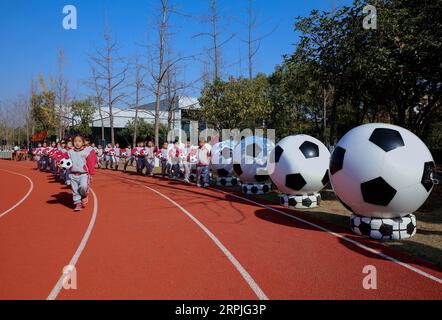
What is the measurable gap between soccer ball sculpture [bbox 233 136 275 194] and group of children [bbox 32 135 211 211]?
2111 mm

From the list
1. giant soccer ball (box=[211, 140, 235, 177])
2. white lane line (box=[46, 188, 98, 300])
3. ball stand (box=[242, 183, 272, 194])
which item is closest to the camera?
white lane line (box=[46, 188, 98, 300])

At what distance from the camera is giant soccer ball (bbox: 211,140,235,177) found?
46.2 ft

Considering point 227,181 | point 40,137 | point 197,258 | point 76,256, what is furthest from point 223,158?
point 40,137

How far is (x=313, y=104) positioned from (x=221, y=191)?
804 inches

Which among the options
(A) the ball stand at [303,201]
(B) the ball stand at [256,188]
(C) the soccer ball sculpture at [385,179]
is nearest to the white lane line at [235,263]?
(C) the soccer ball sculpture at [385,179]

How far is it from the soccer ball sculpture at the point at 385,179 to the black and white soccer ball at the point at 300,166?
2.63m

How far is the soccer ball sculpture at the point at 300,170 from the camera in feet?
30.7

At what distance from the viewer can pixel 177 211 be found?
920 cm

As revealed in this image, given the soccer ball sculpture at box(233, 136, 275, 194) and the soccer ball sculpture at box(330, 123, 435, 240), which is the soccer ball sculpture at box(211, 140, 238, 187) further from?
the soccer ball sculpture at box(330, 123, 435, 240)

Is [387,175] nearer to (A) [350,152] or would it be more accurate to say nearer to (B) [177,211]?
(A) [350,152]

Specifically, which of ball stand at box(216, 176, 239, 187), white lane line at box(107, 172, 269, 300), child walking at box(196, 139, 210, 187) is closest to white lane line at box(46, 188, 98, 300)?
white lane line at box(107, 172, 269, 300)
